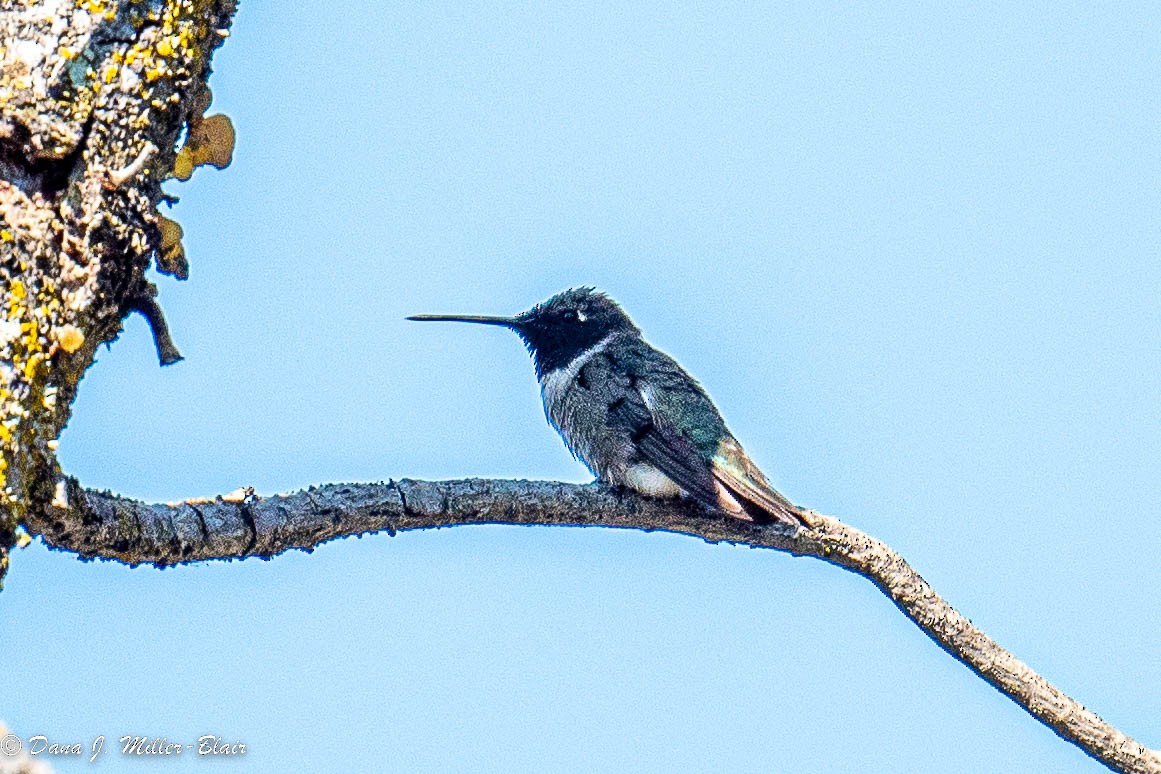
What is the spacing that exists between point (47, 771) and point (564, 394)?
5.77 metres

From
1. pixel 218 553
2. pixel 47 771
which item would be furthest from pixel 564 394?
pixel 47 771

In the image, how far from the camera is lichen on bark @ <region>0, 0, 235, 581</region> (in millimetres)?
2705

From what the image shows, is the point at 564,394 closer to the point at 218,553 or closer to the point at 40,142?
the point at 218,553

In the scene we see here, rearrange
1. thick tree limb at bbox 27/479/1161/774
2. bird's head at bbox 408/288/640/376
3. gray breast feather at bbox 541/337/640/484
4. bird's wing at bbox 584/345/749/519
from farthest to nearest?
bird's head at bbox 408/288/640/376 → gray breast feather at bbox 541/337/640/484 → bird's wing at bbox 584/345/749/519 → thick tree limb at bbox 27/479/1161/774

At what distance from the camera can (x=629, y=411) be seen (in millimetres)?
7340

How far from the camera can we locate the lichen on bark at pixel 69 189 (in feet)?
8.87

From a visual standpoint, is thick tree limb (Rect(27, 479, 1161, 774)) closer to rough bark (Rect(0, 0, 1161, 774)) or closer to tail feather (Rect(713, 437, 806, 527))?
rough bark (Rect(0, 0, 1161, 774))

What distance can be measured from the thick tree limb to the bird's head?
2524 mm
